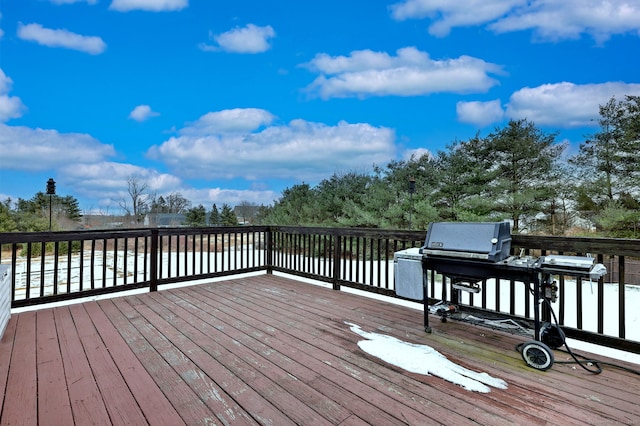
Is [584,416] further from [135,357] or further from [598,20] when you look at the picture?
[598,20]

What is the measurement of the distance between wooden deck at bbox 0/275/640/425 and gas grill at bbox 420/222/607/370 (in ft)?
0.61

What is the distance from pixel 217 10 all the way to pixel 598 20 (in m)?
8.58

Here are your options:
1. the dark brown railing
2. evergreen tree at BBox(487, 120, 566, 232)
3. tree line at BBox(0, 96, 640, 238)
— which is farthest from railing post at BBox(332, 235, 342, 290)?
evergreen tree at BBox(487, 120, 566, 232)

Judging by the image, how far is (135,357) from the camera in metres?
2.28

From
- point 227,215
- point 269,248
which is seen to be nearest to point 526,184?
point 269,248

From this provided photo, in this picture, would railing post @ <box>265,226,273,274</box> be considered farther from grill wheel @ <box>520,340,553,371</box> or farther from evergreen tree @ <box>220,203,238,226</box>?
evergreen tree @ <box>220,203,238,226</box>

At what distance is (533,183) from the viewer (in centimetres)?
1025

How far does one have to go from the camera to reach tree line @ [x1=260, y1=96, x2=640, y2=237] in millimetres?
8852

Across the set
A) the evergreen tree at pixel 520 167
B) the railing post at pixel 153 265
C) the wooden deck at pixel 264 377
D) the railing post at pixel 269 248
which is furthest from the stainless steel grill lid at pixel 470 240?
the evergreen tree at pixel 520 167

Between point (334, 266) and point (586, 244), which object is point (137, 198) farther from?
point (586, 244)

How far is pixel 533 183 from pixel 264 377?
11281 mm

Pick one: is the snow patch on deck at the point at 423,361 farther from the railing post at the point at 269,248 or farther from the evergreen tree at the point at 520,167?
the evergreen tree at the point at 520,167

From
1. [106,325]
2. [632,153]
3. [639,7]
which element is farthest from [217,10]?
[632,153]

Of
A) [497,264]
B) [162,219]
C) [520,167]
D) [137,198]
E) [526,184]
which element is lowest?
[497,264]
